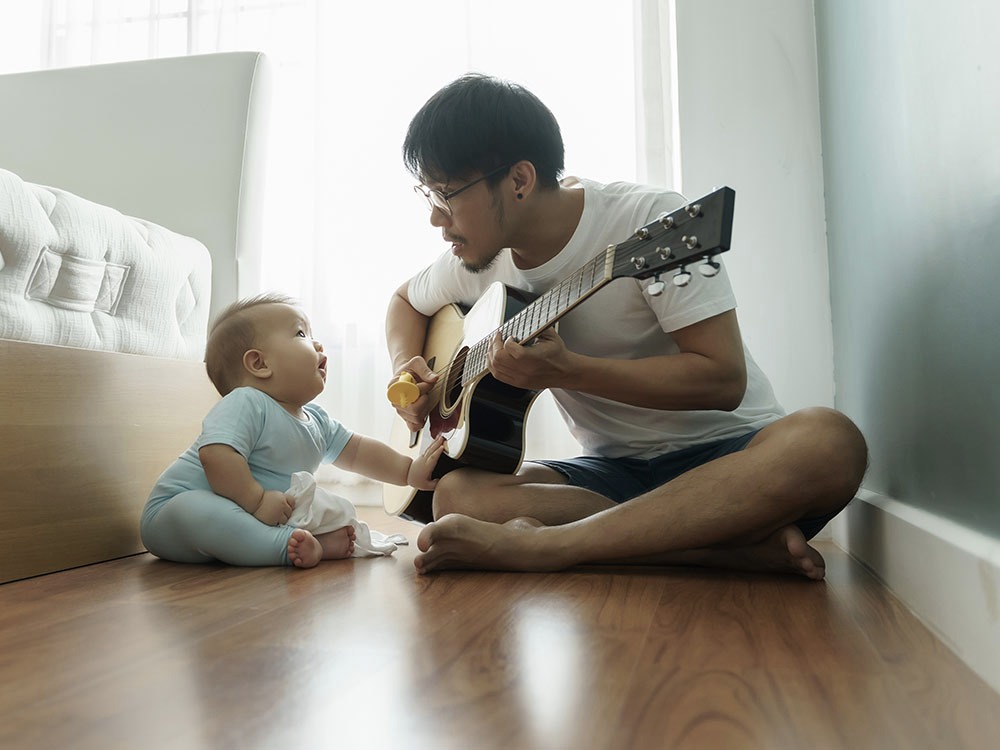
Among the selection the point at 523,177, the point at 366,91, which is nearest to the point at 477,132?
the point at 523,177

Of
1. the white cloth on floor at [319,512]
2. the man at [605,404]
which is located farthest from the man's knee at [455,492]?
the white cloth on floor at [319,512]

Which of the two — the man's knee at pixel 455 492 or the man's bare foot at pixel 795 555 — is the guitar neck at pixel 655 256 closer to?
the man's knee at pixel 455 492

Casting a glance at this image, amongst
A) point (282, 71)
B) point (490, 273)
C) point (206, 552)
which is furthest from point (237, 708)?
point (282, 71)

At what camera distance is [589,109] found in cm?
227

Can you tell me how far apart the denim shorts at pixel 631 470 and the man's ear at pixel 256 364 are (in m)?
0.47

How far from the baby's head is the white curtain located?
896 millimetres

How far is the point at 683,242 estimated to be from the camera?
94cm

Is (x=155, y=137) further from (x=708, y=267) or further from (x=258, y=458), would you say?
(x=708, y=267)

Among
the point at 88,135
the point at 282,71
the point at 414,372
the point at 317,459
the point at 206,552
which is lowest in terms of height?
the point at 206,552

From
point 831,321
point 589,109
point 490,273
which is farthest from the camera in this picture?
point 589,109

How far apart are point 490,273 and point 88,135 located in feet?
3.87

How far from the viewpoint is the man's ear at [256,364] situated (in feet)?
4.65

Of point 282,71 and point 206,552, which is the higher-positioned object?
point 282,71

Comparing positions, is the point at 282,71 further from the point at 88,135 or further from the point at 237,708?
the point at 237,708
